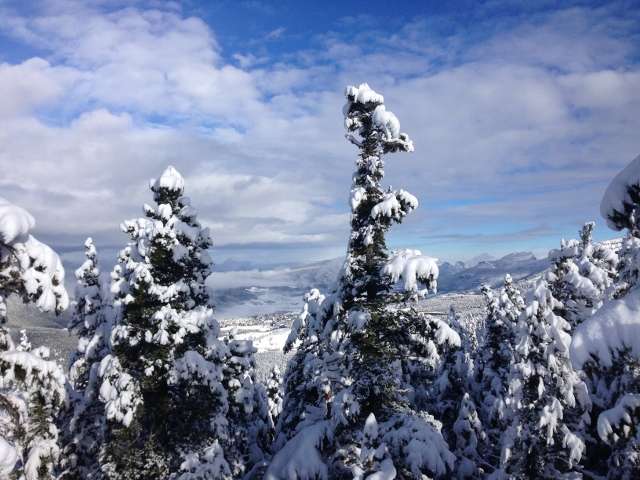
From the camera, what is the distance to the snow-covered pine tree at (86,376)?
18.5 metres

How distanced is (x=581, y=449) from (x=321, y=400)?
9659mm

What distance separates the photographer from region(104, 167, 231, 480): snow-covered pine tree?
1415 centimetres

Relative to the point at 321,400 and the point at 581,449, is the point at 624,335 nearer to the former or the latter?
the point at 321,400

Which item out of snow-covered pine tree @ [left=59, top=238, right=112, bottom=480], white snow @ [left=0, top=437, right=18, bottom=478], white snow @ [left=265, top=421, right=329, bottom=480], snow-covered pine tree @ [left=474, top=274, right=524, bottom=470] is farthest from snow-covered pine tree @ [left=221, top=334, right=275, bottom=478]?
snow-covered pine tree @ [left=474, top=274, right=524, bottom=470]

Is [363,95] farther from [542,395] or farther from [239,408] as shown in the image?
[239,408]

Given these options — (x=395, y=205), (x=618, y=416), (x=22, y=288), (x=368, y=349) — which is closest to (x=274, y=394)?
(x=368, y=349)

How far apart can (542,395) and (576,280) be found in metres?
4.68

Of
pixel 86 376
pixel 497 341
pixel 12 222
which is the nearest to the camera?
pixel 12 222

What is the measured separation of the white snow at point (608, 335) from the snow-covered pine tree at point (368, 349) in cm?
497

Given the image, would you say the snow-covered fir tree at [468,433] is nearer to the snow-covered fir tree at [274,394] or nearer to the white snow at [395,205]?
the white snow at [395,205]

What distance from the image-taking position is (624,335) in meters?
5.23

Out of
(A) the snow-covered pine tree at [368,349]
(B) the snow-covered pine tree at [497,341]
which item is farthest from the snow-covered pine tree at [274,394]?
(A) the snow-covered pine tree at [368,349]

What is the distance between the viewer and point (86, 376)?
21828 mm

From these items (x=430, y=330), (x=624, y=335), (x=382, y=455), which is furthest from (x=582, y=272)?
(x=624, y=335)
